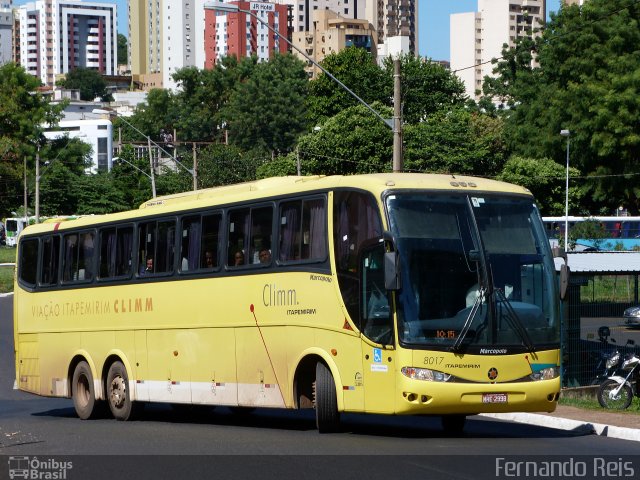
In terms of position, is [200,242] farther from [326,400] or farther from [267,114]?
[267,114]

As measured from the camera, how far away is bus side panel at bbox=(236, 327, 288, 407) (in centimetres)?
1650

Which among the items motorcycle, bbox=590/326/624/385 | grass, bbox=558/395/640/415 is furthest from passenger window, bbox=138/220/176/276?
motorcycle, bbox=590/326/624/385

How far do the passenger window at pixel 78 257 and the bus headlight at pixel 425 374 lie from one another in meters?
8.64

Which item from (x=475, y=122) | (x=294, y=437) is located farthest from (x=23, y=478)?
(x=475, y=122)

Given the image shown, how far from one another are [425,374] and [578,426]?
3840mm

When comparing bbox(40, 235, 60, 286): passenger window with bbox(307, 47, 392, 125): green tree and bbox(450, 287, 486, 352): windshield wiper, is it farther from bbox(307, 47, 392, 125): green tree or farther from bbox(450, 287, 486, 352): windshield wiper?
bbox(307, 47, 392, 125): green tree

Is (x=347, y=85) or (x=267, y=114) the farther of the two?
(x=267, y=114)

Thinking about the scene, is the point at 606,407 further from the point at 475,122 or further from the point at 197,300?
the point at 475,122

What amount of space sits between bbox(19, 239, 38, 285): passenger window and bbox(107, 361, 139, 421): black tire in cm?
344

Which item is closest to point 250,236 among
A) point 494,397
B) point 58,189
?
point 494,397

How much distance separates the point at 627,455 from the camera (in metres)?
13.5

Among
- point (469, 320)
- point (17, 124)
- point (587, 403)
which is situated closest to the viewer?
point (469, 320)

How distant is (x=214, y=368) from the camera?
59.3ft

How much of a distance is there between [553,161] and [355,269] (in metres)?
61.4
